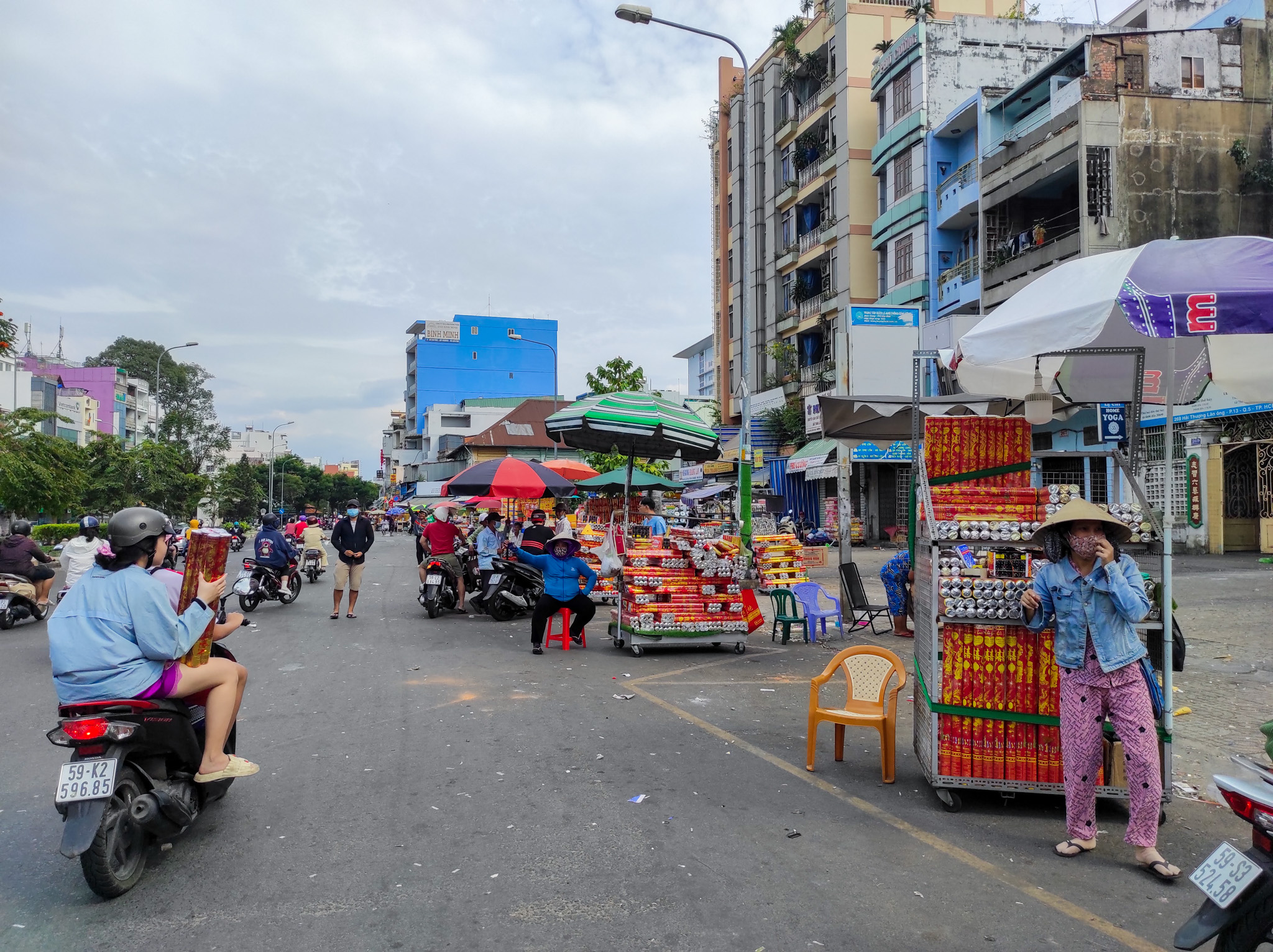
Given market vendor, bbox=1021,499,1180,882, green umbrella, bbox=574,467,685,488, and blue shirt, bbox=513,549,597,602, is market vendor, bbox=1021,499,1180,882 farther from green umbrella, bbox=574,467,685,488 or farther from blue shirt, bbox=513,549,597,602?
green umbrella, bbox=574,467,685,488

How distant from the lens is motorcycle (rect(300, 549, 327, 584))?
20484 mm

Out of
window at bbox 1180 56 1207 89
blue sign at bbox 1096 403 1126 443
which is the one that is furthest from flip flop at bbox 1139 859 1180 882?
window at bbox 1180 56 1207 89

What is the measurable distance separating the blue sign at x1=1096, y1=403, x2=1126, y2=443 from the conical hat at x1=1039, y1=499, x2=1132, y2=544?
1709 millimetres

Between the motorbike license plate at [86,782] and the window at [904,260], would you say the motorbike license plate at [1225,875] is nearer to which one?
the motorbike license plate at [86,782]

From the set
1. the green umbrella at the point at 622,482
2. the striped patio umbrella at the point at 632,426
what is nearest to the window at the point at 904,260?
the green umbrella at the point at 622,482

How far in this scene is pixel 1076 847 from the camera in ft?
15.0

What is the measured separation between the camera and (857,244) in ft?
109

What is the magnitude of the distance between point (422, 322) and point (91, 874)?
87405 millimetres

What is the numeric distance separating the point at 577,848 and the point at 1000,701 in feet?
8.74

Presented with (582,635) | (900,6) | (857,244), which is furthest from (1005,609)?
(900,6)

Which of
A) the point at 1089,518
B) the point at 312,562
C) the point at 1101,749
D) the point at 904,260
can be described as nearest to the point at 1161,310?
the point at 1089,518

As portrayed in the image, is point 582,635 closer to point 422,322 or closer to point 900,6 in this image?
point 900,6

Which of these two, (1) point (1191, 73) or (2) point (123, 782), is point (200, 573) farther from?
(1) point (1191, 73)

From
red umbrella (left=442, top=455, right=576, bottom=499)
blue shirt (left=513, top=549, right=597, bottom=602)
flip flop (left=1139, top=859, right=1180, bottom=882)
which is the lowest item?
flip flop (left=1139, top=859, right=1180, bottom=882)
